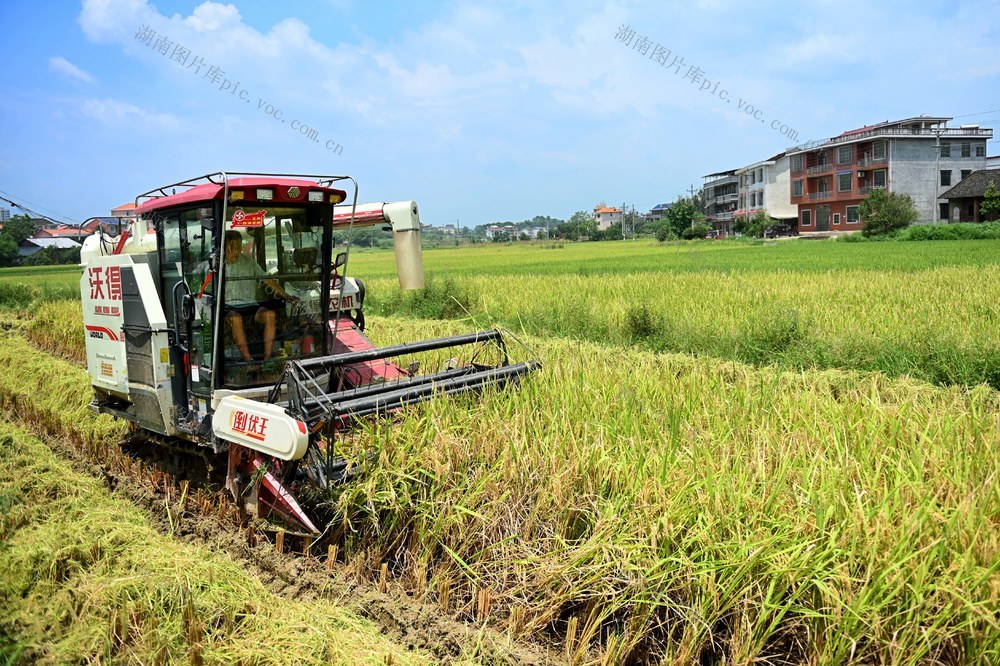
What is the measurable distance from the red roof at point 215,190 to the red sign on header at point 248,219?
17 centimetres

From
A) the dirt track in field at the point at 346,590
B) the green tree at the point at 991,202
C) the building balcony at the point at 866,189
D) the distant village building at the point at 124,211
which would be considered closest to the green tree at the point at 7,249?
the distant village building at the point at 124,211

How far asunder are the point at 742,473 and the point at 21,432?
6695 mm

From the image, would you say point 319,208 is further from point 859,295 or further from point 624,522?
point 859,295

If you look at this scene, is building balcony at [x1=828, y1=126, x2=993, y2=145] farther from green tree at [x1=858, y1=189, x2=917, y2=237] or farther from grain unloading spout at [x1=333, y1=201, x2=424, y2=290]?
grain unloading spout at [x1=333, y1=201, x2=424, y2=290]

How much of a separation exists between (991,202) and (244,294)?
46.2m

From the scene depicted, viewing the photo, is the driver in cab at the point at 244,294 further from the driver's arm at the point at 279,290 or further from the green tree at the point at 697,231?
the green tree at the point at 697,231

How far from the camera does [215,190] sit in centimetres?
470

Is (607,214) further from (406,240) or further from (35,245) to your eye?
(406,240)

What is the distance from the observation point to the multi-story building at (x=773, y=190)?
6036 centimetres

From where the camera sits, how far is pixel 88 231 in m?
7.34

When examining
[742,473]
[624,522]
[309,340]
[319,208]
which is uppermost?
[319,208]

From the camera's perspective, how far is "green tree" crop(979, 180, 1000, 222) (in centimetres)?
4038


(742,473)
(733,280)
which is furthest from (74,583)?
(733,280)

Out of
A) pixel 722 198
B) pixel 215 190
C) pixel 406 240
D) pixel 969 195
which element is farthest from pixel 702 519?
pixel 722 198
